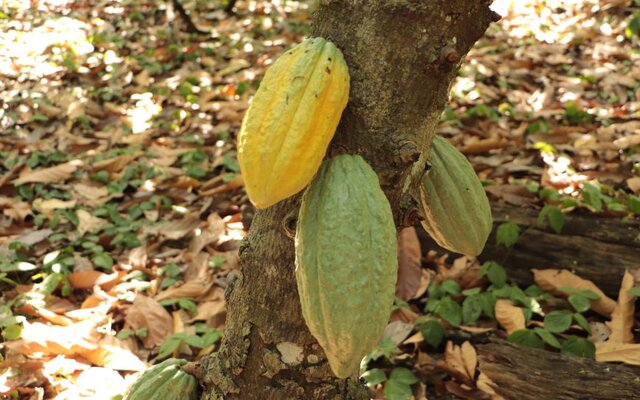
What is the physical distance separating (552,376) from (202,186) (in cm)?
218

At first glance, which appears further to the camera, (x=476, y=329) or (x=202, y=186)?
(x=202, y=186)

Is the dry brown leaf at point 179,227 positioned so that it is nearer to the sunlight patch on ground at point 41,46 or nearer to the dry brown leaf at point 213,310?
the dry brown leaf at point 213,310

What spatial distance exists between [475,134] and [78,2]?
5.05 meters

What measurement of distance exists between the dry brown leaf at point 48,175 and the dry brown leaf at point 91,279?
105cm

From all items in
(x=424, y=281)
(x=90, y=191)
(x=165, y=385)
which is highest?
(x=165, y=385)

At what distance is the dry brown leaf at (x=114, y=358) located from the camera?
2121 mm

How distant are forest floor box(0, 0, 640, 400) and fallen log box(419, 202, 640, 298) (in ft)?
0.19

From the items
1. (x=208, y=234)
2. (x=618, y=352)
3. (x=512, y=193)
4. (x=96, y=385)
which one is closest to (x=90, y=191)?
(x=208, y=234)

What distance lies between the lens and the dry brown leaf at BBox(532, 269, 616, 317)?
2275 mm

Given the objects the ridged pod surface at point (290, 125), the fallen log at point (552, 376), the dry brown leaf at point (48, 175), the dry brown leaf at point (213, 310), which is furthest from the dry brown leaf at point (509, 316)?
the dry brown leaf at point (48, 175)

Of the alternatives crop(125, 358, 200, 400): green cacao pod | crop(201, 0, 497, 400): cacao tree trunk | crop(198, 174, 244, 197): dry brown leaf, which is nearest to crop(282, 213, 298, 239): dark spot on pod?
crop(201, 0, 497, 400): cacao tree trunk

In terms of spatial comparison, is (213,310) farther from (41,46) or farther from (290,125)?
(41,46)

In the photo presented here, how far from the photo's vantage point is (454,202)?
1.21 m

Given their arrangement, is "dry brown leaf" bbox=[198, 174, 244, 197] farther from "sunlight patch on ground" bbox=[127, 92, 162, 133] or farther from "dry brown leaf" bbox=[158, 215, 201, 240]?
"sunlight patch on ground" bbox=[127, 92, 162, 133]
